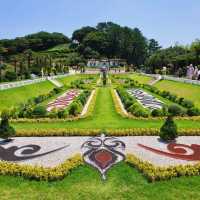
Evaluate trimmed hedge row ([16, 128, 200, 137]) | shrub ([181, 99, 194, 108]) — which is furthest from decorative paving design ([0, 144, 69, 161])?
shrub ([181, 99, 194, 108])

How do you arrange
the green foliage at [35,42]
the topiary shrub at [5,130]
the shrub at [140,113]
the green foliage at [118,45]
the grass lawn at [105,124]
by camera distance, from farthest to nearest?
the green foliage at [35,42]
the green foliage at [118,45]
the shrub at [140,113]
the grass lawn at [105,124]
the topiary shrub at [5,130]

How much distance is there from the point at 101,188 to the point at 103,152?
3057 mm

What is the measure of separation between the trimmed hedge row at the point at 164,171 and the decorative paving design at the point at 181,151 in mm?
1188

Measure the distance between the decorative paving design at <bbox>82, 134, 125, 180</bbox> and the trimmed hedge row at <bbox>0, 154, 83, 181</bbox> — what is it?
0.73 metres

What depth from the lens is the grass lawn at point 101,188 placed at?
8977 millimetres

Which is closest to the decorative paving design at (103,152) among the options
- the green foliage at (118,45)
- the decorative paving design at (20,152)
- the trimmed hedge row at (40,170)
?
the trimmed hedge row at (40,170)

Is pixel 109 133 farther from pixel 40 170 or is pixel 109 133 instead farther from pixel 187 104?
pixel 187 104

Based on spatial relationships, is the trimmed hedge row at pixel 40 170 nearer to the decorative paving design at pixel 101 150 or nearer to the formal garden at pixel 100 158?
the formal garden at pixel 100 158

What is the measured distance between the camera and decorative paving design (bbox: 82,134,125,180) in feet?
36.9

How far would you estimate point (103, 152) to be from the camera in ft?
40.9

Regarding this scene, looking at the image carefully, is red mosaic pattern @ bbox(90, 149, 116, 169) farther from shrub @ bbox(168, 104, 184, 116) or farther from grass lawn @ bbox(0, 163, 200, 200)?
shrub @ bbox(168, 104, 184, 116)

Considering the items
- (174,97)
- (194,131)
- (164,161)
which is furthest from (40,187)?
(174,97)

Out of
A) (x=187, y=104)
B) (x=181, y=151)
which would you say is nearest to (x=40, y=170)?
(x=181, y=151)

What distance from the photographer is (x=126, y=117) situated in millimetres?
19609
